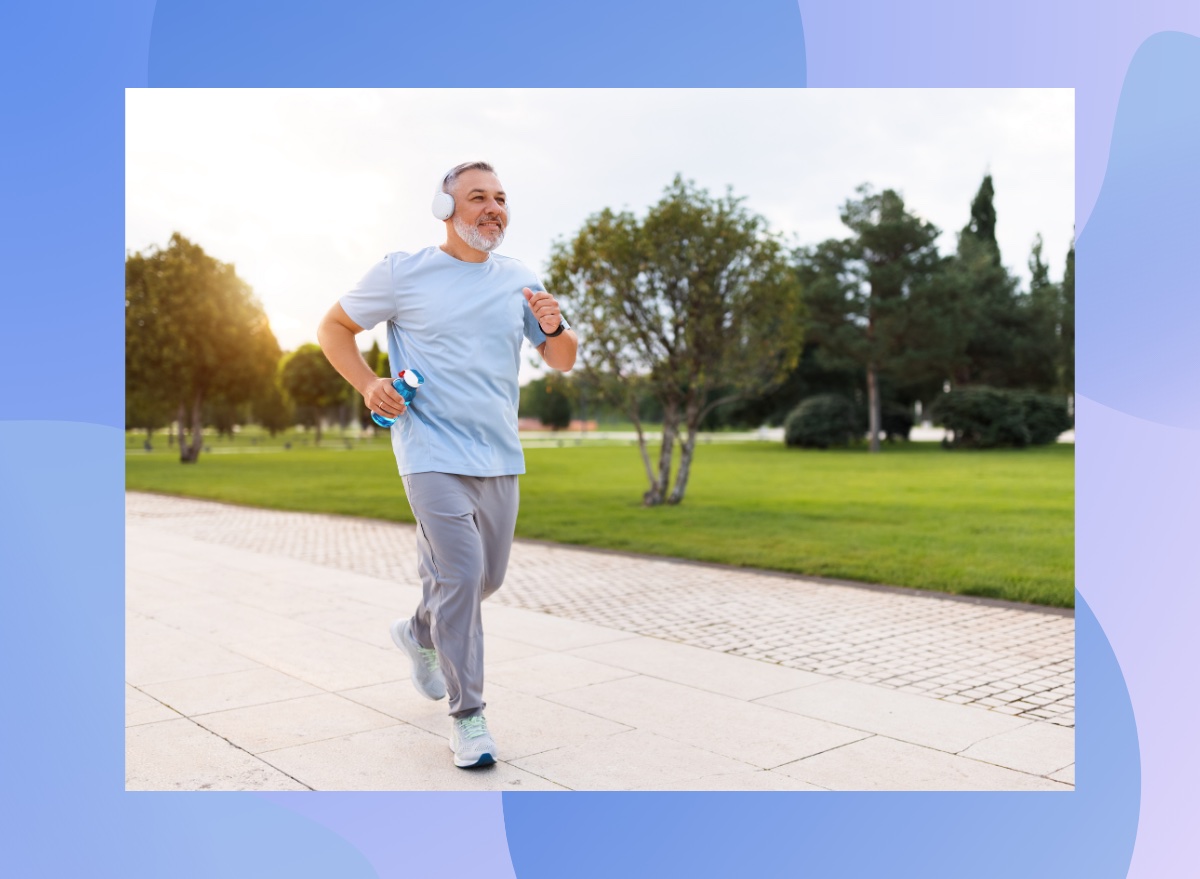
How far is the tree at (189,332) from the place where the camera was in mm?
34719

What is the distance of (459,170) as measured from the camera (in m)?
3.80

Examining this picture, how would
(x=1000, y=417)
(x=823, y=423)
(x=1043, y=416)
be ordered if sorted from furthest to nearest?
(x=823, y=423) < (x=1043, y=416) < (x=1000, y=417)

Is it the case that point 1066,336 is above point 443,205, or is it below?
above

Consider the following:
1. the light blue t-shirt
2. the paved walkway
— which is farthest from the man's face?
the paved walkway

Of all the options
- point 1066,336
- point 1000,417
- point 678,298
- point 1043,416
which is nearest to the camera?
point 678,298

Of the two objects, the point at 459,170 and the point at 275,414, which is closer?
the point at 459,170

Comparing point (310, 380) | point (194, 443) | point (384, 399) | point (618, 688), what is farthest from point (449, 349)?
point (310, 380)

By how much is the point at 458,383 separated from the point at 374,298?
1.41ft

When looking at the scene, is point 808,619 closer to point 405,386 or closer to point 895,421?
point 405,386

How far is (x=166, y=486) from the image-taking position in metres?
22.4

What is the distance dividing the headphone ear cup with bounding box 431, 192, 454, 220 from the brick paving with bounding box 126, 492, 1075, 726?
3.08 metres

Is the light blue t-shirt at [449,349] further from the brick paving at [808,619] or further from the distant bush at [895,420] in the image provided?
the distant bush at [895,420]
